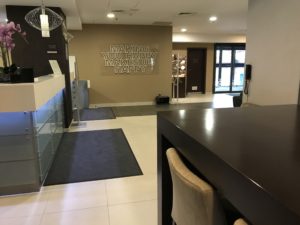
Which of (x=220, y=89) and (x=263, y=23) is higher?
(x=263, y=23)

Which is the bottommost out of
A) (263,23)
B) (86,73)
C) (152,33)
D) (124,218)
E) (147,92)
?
(124,218)

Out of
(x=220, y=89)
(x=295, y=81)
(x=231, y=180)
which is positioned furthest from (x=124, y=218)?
(x=220, y=89)

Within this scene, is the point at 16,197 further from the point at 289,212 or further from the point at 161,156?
the point at 289,212

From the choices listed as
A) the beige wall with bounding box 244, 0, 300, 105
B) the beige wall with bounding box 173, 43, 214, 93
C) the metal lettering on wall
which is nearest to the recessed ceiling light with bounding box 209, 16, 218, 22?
the metal lettering on wall

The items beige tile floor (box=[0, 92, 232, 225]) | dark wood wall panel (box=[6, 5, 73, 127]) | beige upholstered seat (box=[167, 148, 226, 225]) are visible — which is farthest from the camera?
dark wood wall panel (box=[6, 5, 73, 127])

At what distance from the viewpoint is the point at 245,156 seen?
0.93 m

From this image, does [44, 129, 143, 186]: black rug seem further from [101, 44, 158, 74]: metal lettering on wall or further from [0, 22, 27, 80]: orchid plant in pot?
[101, 44, 158, 74]: metal lettering on wall

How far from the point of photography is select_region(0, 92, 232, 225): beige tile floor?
7.68ft

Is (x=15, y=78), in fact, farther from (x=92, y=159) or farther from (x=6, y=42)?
(x=92, y=159)

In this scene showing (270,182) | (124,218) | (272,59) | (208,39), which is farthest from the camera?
(208,39)

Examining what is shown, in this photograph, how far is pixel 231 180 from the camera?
32.9 inches

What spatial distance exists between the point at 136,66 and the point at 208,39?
4.01 meters

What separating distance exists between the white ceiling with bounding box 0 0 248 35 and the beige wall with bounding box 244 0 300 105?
73.3 inches

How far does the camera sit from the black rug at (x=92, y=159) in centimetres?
325
